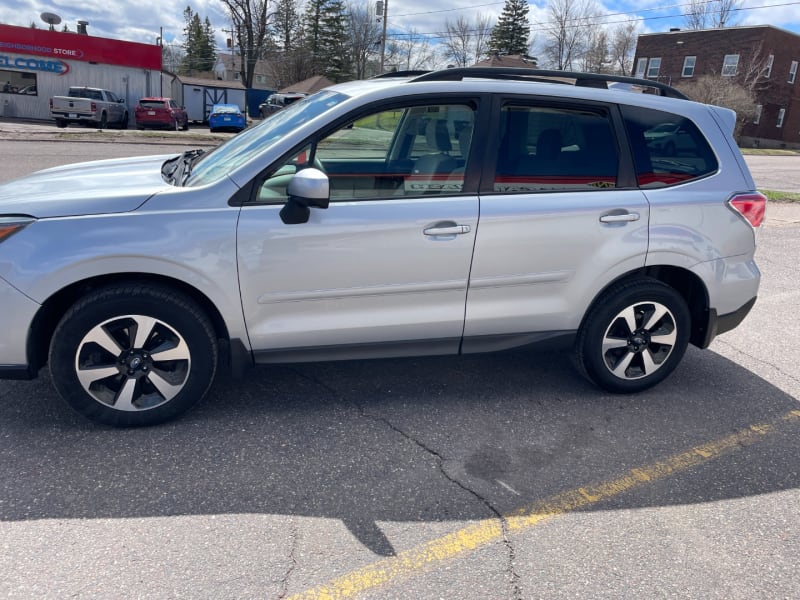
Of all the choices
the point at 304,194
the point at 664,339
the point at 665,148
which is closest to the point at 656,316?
the point at 664,339

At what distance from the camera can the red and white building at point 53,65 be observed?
32.6m

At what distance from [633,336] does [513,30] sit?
75.8 meters

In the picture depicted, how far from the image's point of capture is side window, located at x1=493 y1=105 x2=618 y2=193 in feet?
12.2

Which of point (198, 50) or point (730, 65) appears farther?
point (198, 50)

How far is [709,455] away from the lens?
3.50 metres

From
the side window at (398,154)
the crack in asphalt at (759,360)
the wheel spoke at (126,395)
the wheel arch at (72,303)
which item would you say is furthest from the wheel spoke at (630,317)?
the wheel spoke at (126,395)

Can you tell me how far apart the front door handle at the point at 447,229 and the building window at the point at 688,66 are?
51.0 meters

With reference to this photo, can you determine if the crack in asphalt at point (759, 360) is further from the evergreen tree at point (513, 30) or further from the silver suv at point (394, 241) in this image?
the evergreen tree at point (513, 30)

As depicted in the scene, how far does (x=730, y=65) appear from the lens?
146ft

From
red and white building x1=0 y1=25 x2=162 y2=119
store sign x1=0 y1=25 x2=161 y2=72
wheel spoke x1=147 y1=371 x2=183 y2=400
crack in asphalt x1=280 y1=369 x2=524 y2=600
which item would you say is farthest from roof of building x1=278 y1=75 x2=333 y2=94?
wheel spoke x1=147 y1=371 x2=183 y2=400

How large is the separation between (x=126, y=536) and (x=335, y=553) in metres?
0.85

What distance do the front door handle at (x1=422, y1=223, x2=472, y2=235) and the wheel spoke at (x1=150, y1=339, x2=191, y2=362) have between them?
4.54 ft

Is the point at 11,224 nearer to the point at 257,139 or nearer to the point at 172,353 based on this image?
the point at 172,353

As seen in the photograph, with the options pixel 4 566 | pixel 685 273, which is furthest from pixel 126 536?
pixel 685 273
